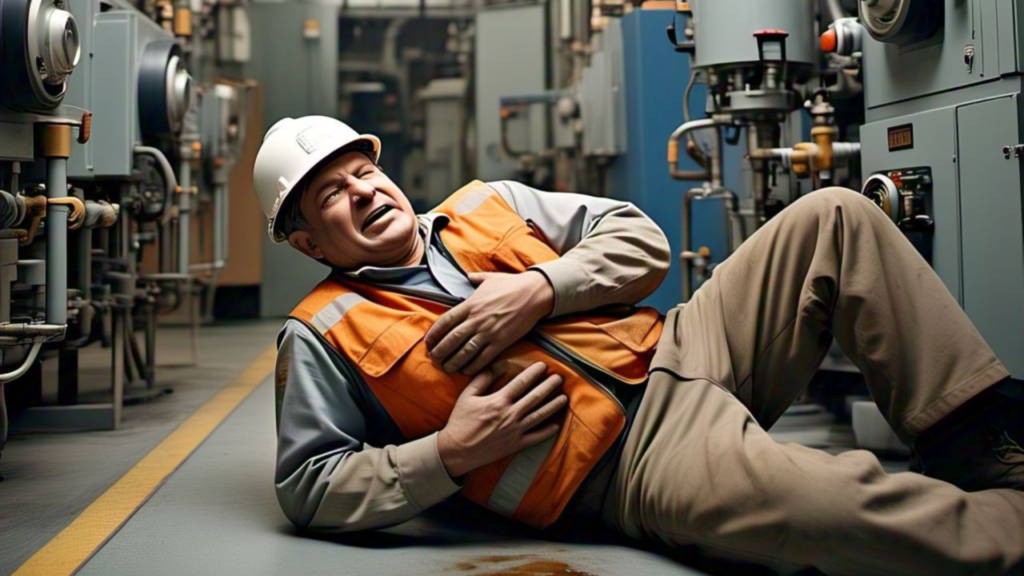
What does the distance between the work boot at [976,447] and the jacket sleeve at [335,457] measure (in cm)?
88

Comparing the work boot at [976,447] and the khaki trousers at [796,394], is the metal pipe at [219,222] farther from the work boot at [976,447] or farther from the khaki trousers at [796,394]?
the work boot at [976,447]

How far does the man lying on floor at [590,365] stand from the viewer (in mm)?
1963

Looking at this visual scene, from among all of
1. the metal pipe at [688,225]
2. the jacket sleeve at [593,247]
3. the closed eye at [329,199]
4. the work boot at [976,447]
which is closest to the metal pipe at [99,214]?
the closed eye at [329,199]

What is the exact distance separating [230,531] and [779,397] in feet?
→ 3.83

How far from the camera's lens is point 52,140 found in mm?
3006

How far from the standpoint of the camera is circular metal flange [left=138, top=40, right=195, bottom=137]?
410cm

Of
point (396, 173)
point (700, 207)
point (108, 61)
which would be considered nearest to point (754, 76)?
point (700, 207)

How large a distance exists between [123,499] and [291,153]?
1.02 metres

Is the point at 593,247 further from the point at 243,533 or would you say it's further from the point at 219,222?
the point at 219,222

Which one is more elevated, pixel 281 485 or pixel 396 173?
pixel 396 173

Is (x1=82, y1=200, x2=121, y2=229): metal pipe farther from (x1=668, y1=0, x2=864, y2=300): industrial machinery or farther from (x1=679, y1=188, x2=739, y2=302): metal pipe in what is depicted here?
(x1=679, y1=188, x2=739, y2=302): metal pipe

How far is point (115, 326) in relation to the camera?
4031mm

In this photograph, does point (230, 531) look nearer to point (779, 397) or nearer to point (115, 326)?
point (779, 397)

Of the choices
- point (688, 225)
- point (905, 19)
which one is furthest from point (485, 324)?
point (688, 225)
